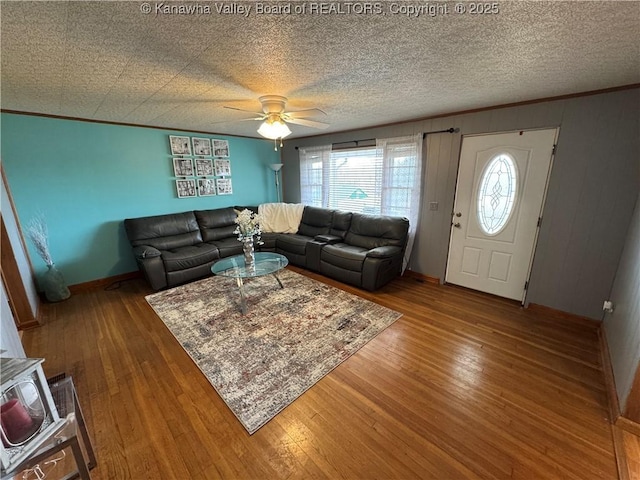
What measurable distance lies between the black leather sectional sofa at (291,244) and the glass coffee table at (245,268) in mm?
639

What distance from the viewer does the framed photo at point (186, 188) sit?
4.19 m

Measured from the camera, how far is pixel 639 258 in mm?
1839

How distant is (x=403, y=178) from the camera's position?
3768 millimetres

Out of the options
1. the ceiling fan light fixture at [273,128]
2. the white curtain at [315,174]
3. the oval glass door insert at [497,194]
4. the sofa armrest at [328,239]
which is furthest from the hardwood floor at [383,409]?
the white curtain at [315,174]

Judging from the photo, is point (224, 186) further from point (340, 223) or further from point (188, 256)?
point (340, 223)

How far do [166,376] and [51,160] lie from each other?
312 centimetres

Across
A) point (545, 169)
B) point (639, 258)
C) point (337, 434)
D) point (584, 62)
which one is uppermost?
point (584, 62)

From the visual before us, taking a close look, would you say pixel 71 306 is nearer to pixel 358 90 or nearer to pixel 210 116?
pixel 210 116

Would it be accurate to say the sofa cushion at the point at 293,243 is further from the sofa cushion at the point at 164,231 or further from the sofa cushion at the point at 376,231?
the sofa cushion at the point at 164,231

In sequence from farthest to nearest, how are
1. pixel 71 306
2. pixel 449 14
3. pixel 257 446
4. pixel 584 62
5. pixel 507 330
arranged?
pixel 71 306, pixel 507 330, pixel 584 62, pixel 257 446, pixel 449 14

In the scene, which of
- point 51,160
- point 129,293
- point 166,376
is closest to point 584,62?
point 166,376

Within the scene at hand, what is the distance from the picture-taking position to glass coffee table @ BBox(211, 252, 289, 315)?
2.94 meters

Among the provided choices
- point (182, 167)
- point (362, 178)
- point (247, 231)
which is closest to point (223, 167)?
point (182, 167)

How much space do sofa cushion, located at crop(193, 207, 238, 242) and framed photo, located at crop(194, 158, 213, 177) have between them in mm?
637
